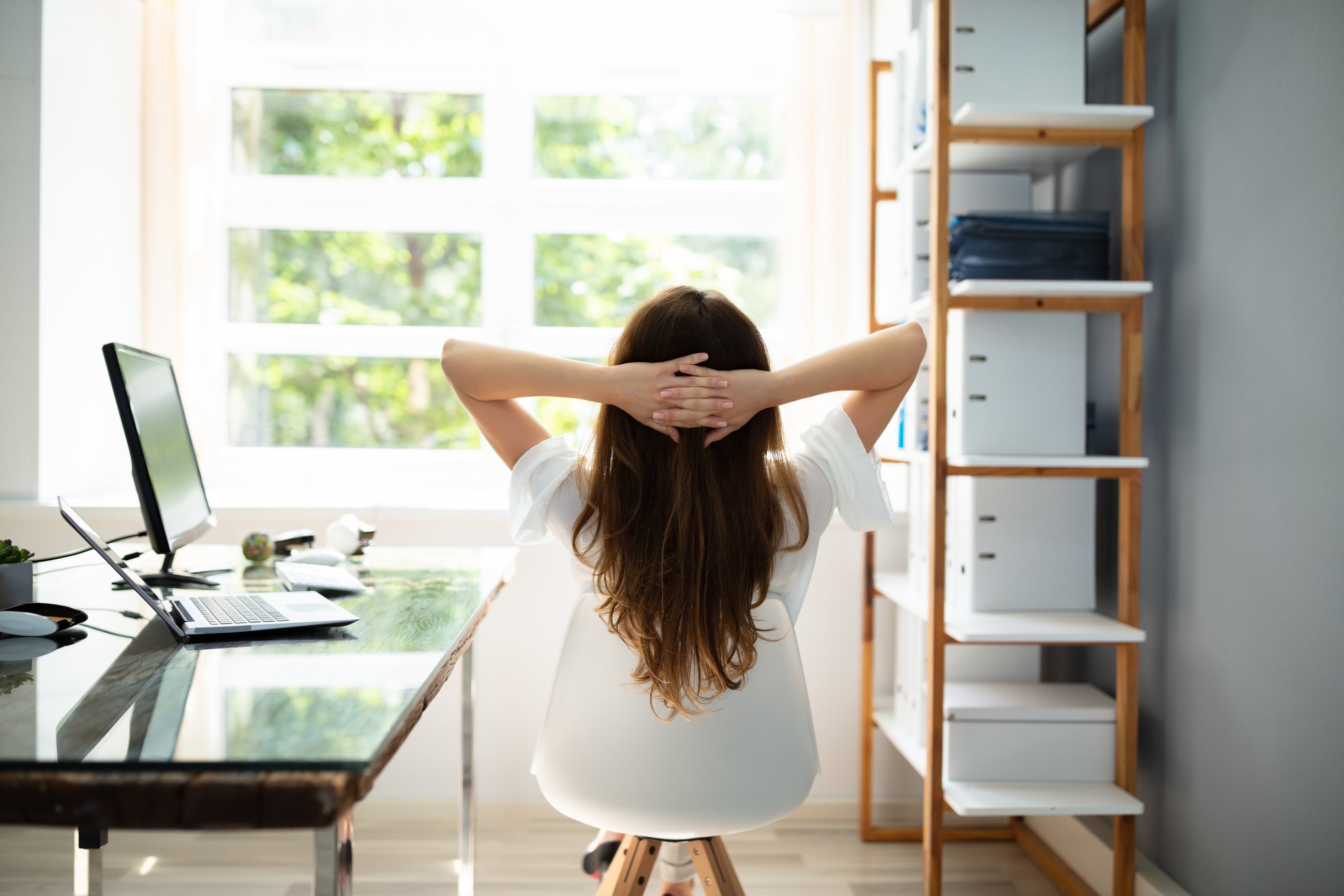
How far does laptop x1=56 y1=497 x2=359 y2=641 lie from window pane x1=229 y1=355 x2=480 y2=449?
1.52m

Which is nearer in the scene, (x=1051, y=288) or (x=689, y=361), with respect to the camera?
(x=689, y=361)

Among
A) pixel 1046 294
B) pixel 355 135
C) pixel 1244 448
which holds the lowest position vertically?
pixel 1244 448

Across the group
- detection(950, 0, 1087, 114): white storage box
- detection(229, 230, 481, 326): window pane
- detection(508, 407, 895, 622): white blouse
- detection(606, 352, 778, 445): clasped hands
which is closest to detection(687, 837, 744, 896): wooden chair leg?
detection(508, 407, 895, 622): white blouse

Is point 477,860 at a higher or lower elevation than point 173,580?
lower

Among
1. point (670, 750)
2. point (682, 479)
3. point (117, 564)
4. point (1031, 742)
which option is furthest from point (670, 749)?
point (1031, 742)

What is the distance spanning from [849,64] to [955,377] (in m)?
1.28

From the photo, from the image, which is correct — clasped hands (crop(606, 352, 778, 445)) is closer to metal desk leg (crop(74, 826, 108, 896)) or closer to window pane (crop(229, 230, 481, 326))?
metal desk leg (crop(74, 826, 108, 896))

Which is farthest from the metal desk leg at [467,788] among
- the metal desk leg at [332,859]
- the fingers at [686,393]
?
the metal desk leg at [332,859]

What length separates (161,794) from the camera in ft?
2.26

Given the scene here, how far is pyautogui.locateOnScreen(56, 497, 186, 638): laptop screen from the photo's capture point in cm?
112

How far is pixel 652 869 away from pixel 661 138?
87.7 inches

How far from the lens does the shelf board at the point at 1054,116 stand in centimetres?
170

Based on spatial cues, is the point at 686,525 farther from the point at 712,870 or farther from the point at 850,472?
the point at 712,870

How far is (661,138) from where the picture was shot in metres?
2.83
